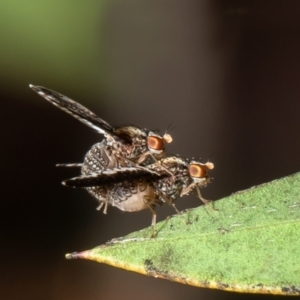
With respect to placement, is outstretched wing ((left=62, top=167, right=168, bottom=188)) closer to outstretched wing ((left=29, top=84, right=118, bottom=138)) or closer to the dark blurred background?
outstretched wing ((left=29, top=84, right=118, bottom=138))

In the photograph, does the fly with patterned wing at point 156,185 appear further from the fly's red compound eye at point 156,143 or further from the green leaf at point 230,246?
the green leaf at point 230,246

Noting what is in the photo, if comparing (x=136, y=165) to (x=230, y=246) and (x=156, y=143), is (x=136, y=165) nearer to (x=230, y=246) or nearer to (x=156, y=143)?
(x=156, y=143)

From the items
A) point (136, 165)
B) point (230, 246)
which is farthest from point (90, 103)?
point (230, 246)

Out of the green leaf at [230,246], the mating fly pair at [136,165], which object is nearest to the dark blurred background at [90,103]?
the mating fly pair at [136,165]

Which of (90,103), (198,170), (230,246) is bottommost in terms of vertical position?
(230,246)

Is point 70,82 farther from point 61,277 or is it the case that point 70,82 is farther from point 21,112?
point 61,277

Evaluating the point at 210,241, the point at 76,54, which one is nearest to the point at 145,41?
the point at 76,54

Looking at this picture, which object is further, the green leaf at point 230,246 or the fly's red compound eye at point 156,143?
the fly's red compound eye at point 156,143
